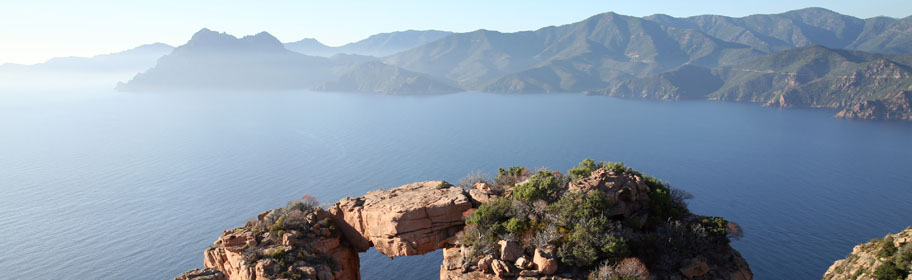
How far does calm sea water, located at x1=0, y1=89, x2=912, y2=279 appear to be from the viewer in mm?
72375

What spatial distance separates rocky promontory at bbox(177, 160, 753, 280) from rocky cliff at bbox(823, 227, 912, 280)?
1206cm

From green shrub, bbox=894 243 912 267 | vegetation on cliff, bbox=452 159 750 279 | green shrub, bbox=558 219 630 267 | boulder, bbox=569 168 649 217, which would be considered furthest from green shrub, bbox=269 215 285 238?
green shrub, bbox=894 243 912 267

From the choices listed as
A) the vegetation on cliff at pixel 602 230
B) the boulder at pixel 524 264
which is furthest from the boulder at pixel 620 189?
the boulder at pixel 524 264

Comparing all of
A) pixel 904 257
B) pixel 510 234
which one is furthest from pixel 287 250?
pixel 904 257

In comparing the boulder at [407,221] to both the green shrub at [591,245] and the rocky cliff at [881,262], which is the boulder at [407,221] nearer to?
the green shrub at [591,245]

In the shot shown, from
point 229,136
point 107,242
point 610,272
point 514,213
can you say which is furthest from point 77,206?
point 610,272

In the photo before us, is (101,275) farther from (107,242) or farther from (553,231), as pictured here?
(553,231)

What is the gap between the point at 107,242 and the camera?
77688 mm

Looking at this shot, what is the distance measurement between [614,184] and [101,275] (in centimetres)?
7320

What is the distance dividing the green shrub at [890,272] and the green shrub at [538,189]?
22219mm

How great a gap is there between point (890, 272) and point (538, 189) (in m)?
23.9

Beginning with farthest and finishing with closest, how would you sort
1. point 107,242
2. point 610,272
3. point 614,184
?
point 107,242 < point 614,184 < point 610,272

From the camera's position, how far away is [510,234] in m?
26.3

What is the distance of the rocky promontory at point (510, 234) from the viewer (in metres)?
24.6
